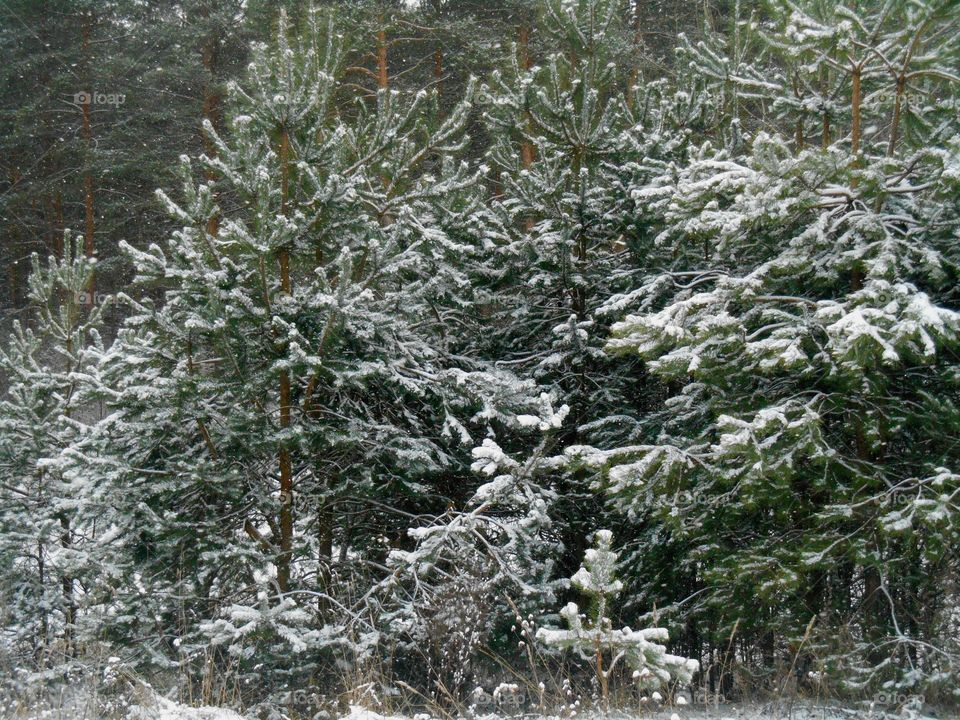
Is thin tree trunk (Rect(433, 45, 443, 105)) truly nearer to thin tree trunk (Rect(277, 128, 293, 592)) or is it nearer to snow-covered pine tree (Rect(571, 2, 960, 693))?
thin tree trunk (Rect(277, 128, 293, 592))

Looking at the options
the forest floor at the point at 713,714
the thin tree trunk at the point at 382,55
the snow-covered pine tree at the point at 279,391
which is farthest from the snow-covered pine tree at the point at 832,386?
the thin tree trunk at the point at 382,55

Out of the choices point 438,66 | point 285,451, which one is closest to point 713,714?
point 285,451

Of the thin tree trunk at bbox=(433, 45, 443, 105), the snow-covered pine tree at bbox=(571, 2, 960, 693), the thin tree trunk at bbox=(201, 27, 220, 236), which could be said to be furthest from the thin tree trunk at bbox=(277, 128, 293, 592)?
the thin tree trunk at bbox=(201, 27, 220, 236)

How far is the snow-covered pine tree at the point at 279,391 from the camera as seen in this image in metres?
5.86

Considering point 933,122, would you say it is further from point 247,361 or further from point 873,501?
point 247,361

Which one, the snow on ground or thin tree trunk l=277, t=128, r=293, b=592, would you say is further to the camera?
thin tree trunk l=277, t=128, r=293, b=592

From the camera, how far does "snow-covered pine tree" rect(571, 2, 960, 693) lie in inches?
195

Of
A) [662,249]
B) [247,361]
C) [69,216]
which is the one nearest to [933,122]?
[662,249]

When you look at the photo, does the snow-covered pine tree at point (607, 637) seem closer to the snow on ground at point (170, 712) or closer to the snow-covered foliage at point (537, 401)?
the snow-covered foliage at point (537, 401)

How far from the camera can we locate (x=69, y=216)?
21.9 m

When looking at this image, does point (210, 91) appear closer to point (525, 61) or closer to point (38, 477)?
point (525, 61)

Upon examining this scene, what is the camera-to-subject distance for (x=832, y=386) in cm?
578

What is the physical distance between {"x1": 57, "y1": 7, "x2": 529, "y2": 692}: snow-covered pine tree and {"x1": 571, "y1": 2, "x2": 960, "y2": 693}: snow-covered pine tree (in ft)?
6.16

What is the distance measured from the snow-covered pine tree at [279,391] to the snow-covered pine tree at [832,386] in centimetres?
188
